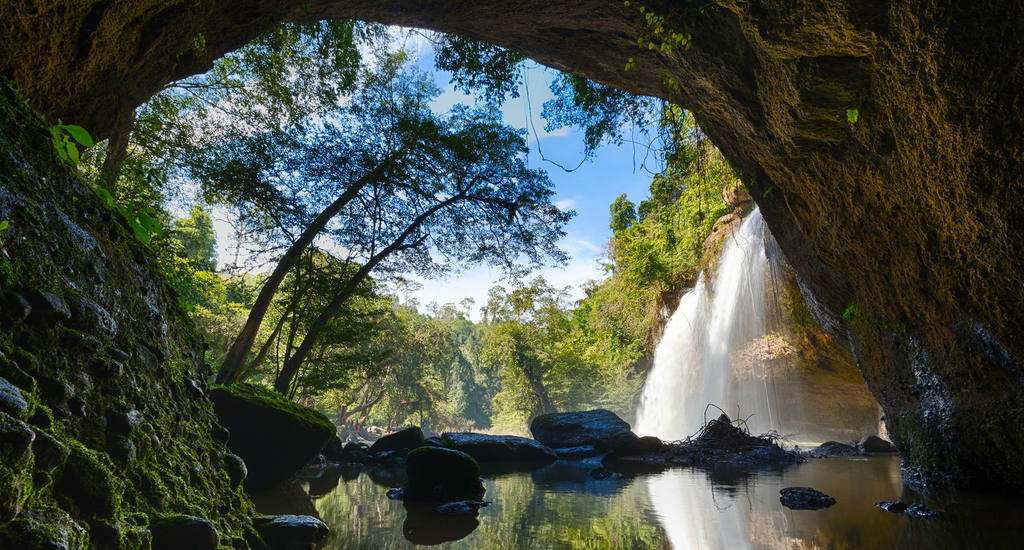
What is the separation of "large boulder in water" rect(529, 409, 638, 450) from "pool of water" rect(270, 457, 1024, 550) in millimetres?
5253

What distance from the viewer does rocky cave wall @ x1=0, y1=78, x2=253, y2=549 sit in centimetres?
149

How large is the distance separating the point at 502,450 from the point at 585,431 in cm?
290

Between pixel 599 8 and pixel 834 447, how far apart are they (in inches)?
456

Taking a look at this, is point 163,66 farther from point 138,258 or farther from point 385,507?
point 385,507

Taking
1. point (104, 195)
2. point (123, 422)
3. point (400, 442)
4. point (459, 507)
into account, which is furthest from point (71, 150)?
point (400, 442)

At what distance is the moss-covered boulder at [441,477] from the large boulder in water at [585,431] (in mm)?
6756

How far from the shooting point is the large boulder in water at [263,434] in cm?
628

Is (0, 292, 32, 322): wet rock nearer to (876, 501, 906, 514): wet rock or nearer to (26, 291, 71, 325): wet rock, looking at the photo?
(26, 291, 71, 325): wet rock

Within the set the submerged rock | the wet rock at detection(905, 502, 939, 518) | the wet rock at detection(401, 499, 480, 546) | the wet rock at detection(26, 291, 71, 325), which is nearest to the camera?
the wet rock at detection(26, 291, 71, 325)

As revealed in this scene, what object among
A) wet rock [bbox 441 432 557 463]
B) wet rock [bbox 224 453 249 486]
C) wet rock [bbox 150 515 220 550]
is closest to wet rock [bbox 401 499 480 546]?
wet rock [bbox 224 453 249 486]

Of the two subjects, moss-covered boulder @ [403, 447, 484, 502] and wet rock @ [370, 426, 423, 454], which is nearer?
moss-covered boulder @ [403, 447, 484, 502]

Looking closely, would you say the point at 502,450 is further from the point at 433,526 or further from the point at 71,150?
the point at 71,150

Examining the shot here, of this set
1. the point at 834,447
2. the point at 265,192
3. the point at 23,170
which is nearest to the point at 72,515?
the point at 23,170

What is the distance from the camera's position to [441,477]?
5664mm
